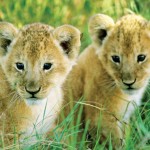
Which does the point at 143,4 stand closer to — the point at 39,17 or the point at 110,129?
the point at 39,17

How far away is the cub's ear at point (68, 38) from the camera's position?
487cm

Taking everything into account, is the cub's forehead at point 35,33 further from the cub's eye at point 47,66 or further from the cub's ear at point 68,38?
the cub's eye at point 47,66

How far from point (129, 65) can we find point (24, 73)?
851 mm

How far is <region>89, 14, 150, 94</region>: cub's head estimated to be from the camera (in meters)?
5.01

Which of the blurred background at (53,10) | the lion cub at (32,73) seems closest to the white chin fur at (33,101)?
the lion cub at (32,73)

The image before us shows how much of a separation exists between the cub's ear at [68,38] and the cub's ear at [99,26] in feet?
1.36

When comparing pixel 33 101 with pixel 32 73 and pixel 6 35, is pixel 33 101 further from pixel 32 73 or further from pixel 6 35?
pixel 6 35

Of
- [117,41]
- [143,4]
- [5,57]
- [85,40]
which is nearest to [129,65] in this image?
[117,41]

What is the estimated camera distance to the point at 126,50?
502 cm

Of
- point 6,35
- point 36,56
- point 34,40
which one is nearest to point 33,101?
point 36,56

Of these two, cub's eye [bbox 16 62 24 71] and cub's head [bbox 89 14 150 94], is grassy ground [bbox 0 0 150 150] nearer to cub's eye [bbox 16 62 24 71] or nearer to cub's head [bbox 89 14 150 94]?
cub's head [bbox 89 14 150 94]

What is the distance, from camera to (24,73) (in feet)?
A: 15.3

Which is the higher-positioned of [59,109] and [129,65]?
[129,65]

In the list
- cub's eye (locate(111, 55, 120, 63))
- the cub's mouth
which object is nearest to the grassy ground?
cub's eye (locate(111, 55, 120, 63))
